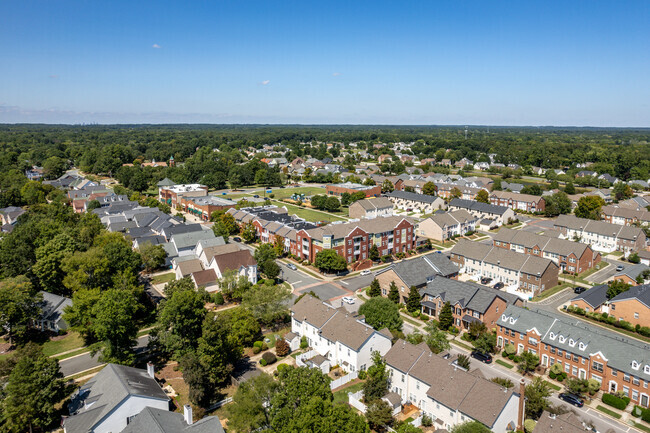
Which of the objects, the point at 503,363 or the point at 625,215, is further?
the point at 625,215

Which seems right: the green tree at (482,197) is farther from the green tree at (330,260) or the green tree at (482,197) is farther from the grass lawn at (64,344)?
the grass lawn at (64,344)

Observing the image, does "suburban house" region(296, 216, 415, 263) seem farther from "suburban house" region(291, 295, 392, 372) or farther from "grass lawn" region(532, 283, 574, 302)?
"grass lawn" region(532, 283, 574, 302)

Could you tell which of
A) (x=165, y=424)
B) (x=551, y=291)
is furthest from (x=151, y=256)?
(x=551, y=291)

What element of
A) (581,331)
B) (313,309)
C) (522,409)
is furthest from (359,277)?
(522,409)

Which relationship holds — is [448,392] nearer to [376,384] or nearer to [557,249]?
Result: [376,384]

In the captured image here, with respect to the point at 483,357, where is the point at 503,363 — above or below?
below

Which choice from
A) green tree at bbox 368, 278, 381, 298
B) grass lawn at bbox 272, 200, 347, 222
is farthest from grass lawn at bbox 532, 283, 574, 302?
grass lawn at bbox 272, 200, 347, 222
